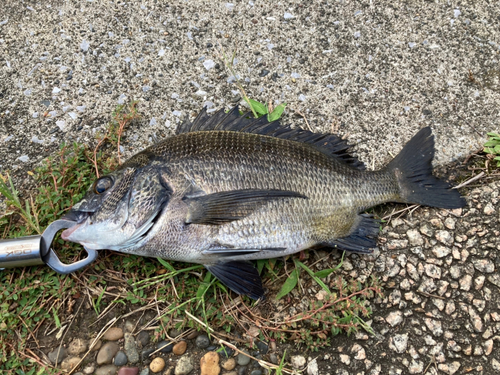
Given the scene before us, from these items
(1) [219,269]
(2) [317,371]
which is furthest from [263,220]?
(2) [317,371]

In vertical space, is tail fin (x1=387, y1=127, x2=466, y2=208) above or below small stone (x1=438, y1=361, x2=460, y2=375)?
above

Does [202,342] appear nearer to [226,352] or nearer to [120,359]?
[226,352]

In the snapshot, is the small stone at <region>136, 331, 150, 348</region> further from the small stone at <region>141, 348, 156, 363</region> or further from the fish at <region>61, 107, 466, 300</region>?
the fish at <region>61, 107, 466, 300</region>

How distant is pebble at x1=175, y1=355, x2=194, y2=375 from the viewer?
2.49 m

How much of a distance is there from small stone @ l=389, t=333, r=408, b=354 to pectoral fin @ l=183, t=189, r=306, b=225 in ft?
3.97

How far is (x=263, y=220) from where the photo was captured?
2469 millimetres

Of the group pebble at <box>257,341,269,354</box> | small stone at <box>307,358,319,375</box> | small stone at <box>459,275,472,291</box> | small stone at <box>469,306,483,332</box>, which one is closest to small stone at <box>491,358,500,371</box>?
small stone at <box>469,306,483,332</box>

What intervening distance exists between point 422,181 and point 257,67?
165 centimetres

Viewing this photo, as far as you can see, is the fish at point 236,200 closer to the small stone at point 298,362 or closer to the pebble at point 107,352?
the small stone at point 298,362

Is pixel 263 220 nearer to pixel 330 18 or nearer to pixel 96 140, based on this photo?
pixel 96 140

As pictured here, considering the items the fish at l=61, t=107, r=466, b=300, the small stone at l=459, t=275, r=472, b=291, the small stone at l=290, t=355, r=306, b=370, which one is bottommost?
the small stone at l=459, t=275, r=472, b=291

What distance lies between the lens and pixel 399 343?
8.16 feet

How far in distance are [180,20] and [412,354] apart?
3.26m

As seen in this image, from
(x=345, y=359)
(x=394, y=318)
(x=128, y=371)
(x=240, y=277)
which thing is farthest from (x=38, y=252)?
(x=394, y=318)
